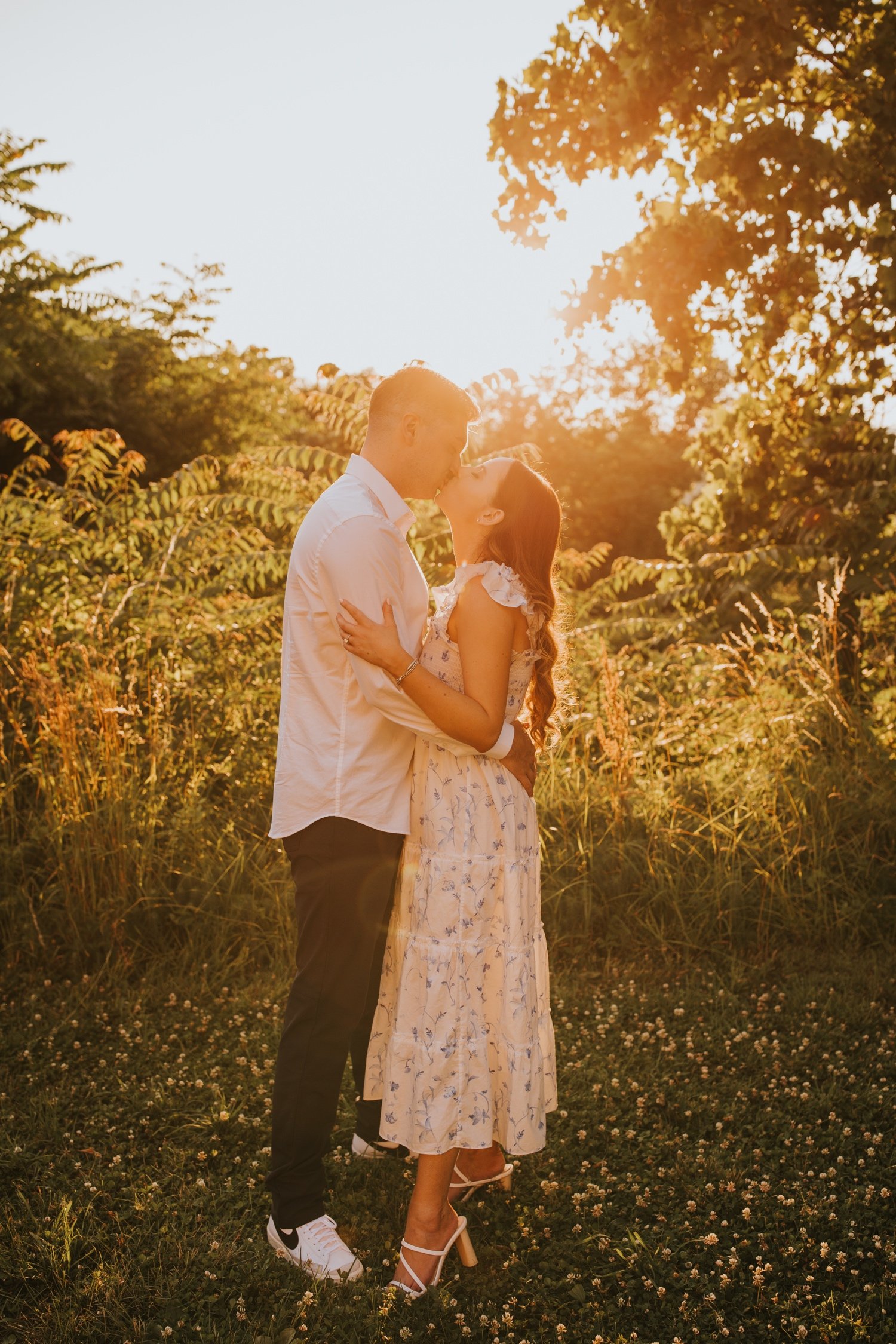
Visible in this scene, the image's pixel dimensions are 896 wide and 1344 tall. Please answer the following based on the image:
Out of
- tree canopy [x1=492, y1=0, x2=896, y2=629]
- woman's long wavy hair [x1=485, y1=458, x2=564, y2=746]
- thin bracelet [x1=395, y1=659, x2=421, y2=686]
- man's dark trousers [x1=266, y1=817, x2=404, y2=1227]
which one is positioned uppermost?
tree canopy [x1=492, y1=0, x2=896, y2=629]

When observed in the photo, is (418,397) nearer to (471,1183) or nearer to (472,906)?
(472,906)

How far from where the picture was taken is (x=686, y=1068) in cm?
400

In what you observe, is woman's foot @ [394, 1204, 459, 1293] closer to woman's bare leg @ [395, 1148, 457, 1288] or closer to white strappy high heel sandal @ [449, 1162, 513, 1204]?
woman's bare leg @ [395, 1148, 457, 1288]

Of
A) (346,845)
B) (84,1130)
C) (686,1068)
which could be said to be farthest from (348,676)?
(686,1068)

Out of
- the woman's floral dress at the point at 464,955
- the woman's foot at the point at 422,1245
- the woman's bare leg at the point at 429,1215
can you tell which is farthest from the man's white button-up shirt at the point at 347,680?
the woman's foot at the point at 422,1245

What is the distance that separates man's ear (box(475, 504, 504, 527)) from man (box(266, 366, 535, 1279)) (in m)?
0.21

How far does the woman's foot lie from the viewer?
2709 millimetres

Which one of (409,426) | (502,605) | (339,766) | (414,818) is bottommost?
(414,818)

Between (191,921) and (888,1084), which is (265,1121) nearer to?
(191,921)

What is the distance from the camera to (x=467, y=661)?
107 inches

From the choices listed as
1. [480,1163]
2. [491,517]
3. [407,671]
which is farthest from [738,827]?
[407,671]

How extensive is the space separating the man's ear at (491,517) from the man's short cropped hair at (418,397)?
0.89 ft

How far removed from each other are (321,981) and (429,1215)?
2.41ft

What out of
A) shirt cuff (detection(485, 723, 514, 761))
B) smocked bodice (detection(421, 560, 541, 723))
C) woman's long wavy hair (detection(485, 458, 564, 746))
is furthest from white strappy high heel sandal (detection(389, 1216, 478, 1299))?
woman's long wavy hair (detection(485, 458, 564, 746))
